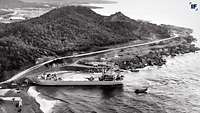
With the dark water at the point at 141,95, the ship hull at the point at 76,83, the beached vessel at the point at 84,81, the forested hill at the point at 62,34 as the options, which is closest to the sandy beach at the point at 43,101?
the dark water at the point at 141,95

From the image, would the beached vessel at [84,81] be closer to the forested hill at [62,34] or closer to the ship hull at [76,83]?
the ship hull at [76,83]

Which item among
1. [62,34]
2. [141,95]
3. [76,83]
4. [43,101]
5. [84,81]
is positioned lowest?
[141,95]

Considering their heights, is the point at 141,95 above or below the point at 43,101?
below

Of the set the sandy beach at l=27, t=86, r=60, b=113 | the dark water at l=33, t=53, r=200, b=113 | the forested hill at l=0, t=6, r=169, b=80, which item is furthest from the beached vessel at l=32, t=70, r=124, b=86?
the forested hill at l=0, t=6, r=169, b=80

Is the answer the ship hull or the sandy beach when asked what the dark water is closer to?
the sandy beach

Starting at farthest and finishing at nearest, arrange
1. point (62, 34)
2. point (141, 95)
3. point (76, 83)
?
point (62, 34)
point (76, 83)
point (141, 95)

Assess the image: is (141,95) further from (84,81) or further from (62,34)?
(62,34)

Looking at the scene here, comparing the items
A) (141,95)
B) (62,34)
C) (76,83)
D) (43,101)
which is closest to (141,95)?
(141,95)
